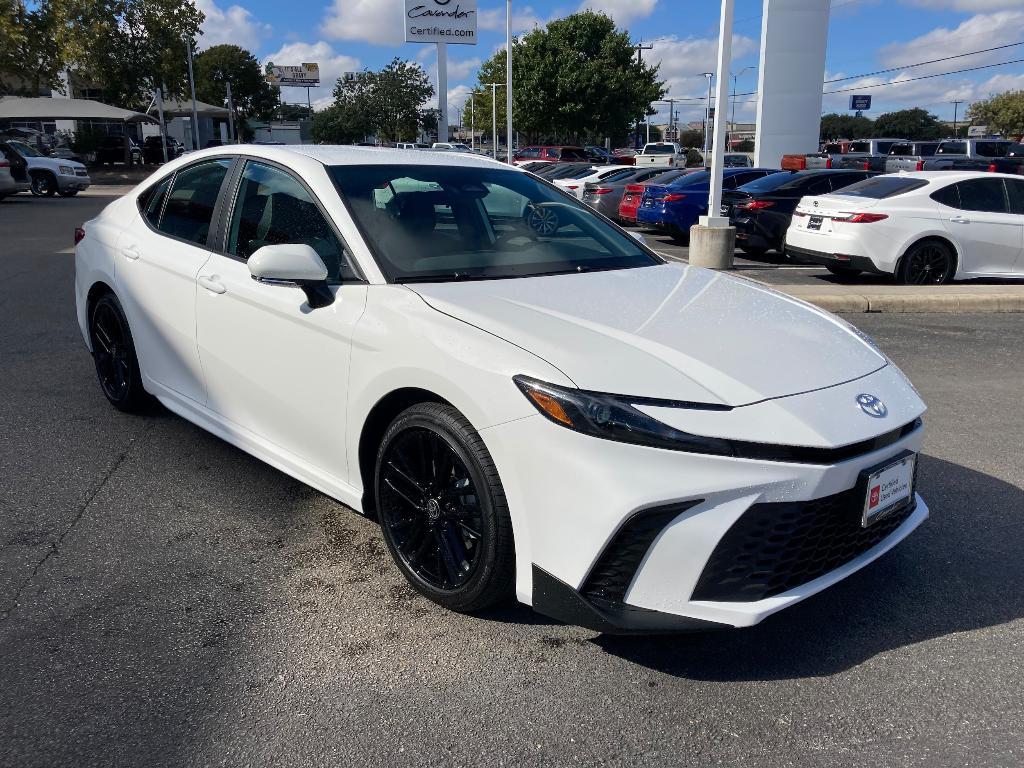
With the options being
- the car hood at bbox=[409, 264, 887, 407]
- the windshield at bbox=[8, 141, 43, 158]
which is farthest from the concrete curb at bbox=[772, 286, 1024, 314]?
the windshield at bbox=[8, 141, 43, 158]

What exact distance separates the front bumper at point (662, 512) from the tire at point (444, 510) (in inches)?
3.6

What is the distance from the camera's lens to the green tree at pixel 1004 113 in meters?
82.4

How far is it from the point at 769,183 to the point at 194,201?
12135 mm

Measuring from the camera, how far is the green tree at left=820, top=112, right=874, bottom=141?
10390cm

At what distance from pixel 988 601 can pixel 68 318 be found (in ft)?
26.1

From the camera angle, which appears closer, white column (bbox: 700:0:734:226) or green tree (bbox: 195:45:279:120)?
white column (bbox: 700:0:734:226)

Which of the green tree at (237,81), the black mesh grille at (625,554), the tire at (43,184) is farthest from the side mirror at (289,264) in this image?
the green tree at (237,81)

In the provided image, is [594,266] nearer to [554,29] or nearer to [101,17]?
[101,17]

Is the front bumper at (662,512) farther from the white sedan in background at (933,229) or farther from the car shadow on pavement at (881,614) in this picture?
the white sedan in background at (933,229)

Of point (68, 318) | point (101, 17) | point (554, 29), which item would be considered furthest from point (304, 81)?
point (68, 318)

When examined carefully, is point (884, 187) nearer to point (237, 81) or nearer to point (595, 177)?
point (595, 177)

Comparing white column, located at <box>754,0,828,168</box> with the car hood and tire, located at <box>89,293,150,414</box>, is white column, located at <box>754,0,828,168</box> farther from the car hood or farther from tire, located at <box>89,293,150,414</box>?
the car hood

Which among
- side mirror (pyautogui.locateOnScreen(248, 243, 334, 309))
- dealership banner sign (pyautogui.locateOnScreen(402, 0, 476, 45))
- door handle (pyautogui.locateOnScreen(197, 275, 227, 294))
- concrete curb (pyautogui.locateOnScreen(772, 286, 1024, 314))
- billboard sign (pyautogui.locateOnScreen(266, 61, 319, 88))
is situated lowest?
concrete curb (pyautogui.locateOnScreen(772, 286, 1024, 314))

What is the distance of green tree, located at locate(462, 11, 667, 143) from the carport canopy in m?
24.8
